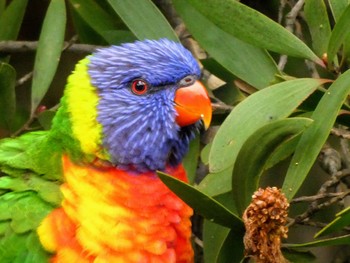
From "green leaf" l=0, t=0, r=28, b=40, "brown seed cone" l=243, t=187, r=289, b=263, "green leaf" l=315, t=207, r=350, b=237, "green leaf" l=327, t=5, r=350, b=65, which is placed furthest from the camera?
"green leaf" l=0, t=0, r=28, b=40

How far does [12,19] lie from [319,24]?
0.94 meters

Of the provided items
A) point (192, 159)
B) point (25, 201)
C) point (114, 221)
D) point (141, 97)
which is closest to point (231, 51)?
point (141, 97)

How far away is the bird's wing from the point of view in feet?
5.98

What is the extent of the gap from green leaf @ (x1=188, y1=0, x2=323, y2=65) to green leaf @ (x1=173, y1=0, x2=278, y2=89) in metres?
0.15

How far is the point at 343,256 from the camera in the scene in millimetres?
2621

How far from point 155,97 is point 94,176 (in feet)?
0.78

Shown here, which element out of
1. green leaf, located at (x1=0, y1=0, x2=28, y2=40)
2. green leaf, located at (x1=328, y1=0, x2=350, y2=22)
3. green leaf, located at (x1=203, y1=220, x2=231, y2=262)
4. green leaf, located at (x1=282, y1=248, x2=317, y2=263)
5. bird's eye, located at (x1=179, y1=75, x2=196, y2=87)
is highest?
green leaf, located at (x1=328, y1=0, x2=350, y2=22)

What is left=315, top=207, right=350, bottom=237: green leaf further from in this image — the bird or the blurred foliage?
the bird

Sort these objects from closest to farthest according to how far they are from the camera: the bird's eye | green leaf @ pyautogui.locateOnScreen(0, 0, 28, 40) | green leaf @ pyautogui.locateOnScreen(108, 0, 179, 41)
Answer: the bird's eye, green leaf @ pyautogui.locateOnScreen(108, 0, 179, 41), green leaf @ pyautogui.locateOnScreen(0, 0, 28, 40)

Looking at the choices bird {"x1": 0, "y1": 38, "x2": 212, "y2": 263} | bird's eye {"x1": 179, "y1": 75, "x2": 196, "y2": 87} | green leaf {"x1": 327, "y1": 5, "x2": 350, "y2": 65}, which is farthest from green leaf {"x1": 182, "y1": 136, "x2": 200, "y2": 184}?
green leaf {"x1": 327, "y1": 5, "x2": 350, "y2": 65}

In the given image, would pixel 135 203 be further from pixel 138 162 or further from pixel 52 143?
pixel 52 143

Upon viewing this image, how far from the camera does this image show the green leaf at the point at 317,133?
166cm

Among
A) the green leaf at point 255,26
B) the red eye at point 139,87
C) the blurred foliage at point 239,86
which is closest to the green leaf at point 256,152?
the blurred foliage at point 239,86

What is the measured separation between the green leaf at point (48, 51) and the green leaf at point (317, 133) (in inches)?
29.5
